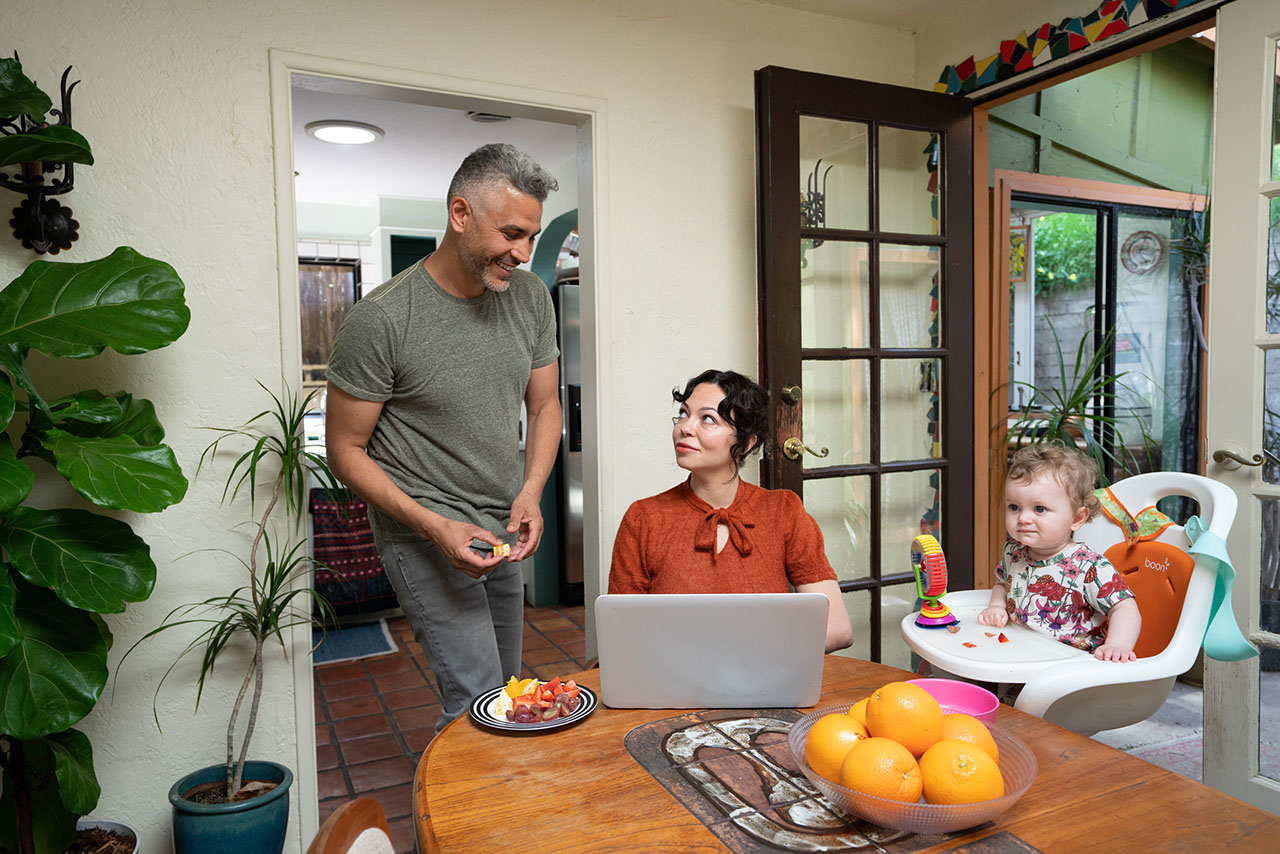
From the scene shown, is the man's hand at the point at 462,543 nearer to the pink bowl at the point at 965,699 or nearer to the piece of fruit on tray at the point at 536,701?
the piece of fruit on tray at the point at 536,701

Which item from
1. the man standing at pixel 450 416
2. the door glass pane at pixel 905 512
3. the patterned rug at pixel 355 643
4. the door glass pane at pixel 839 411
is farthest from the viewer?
the patterned rug at pixel 355 643

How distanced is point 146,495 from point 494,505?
0.74 m

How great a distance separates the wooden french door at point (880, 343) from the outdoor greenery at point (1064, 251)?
1.43m

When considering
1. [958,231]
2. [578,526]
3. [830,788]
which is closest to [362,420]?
[830,788]

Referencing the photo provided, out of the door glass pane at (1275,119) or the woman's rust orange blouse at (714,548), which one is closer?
the woman's rust orange blouse at (714,548)

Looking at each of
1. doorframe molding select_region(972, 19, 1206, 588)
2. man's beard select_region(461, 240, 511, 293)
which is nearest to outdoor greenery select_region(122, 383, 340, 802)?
man's beard select_region(461, 240, 511, 293)

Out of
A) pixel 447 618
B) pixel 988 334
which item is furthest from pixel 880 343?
pixel 447 618

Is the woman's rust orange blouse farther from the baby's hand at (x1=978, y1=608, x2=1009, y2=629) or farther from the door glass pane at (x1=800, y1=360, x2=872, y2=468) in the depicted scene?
the door glass pane at (x1=800, y1=360, x2=872, y2=468)

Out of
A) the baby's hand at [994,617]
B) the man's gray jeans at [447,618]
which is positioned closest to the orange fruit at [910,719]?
the baby's hand at [994,617]

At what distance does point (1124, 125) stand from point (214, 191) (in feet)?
12.7

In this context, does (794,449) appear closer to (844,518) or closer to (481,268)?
(844,518)

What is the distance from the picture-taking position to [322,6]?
7.78ft

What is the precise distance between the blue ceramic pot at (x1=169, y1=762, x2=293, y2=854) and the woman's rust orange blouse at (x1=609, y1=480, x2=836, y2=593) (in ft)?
3.48

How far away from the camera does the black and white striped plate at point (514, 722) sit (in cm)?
132
